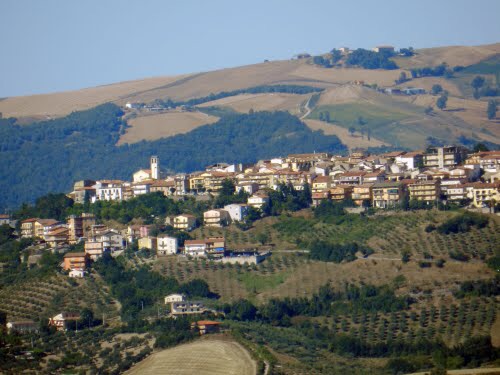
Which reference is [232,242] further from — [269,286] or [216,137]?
[216,137]

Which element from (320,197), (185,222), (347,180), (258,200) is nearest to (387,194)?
(320,197)

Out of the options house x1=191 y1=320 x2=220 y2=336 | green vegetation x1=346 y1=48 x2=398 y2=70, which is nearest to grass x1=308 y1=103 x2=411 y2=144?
green vegetation x1=346 y1=48 x2=398 y2=70

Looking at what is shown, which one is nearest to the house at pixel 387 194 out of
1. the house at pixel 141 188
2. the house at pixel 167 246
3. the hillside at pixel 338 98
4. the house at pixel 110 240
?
the house at pixel 167 246

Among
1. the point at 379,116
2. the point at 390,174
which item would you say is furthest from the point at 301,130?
the point at 390,174

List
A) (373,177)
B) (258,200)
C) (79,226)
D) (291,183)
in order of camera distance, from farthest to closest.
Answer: (291,183)
(373,177)
(258,200)
(79,226)

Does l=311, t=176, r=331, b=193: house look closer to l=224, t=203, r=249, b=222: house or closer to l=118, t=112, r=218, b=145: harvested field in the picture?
l=224, t=203, r=249, b=222: house

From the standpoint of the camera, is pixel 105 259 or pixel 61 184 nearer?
pixel 105 259

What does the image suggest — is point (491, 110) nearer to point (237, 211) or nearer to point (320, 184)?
point (320, 184)
